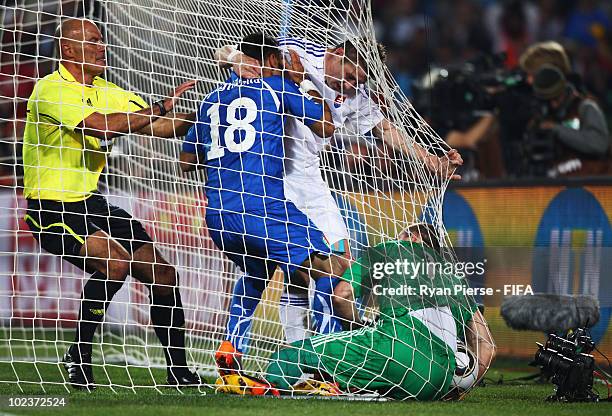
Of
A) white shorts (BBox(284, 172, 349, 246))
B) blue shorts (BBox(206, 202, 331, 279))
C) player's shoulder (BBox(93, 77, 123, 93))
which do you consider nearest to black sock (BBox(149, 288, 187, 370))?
blue shorts (BBox(206, 202, 331, 279))

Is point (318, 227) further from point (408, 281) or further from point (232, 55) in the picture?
point (232, 55)

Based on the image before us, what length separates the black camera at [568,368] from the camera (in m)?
6.70

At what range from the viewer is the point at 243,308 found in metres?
7.33

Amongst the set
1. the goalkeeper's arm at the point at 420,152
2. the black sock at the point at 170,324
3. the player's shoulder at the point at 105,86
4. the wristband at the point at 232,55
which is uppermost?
the wristband at the point at 232,55

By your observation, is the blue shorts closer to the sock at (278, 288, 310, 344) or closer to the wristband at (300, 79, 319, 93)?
the sock at (278, 288, 310, 344)

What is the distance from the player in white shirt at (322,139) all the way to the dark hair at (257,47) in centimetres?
4

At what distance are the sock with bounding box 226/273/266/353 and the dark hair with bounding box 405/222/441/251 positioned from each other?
3.33ft

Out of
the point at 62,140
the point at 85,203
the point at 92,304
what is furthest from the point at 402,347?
the point at 62,140

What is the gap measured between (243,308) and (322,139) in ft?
4.06

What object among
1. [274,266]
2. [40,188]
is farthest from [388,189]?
[40,188]

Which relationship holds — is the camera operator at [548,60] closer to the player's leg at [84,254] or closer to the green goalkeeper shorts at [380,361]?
the green goalkeeper shorts at [380,361]

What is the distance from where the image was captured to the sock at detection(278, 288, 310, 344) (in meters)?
7.79

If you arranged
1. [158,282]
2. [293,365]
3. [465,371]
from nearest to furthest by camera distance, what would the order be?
[293,365], [465,371], [158,282]

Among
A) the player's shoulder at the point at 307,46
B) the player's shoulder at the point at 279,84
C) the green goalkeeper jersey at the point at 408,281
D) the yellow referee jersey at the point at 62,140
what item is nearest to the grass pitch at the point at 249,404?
the green goalkeeper jersey at the point at 408,281
